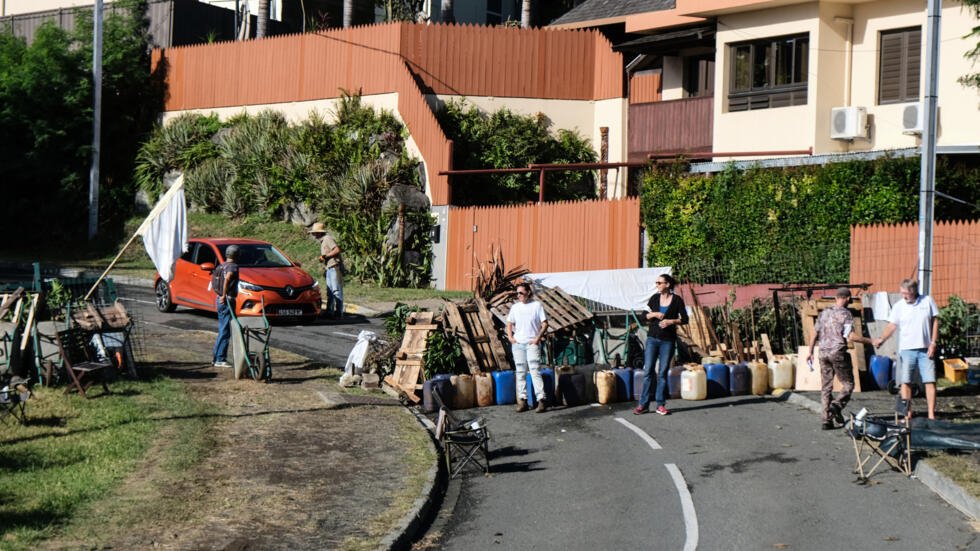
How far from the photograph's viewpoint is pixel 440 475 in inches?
492

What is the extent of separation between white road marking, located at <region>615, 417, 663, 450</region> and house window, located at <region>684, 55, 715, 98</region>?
19.7 metres

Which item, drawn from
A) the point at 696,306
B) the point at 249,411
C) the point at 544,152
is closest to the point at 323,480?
the point at 249,411

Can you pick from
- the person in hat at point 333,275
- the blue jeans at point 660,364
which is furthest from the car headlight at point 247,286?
the blue jeans at point 660,364

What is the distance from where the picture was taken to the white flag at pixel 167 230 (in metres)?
16.3

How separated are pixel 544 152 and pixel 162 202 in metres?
18.6

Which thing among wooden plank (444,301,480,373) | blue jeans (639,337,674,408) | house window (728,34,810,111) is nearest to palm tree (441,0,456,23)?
house window (728,34,810,111)

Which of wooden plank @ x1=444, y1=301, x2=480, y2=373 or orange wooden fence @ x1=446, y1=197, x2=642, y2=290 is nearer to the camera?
wooden plank @ x1=444, y1=301, x2=480, y2=373

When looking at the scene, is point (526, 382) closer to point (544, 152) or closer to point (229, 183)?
point (544, 152)

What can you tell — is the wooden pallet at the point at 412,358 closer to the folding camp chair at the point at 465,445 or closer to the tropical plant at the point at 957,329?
the folding camp chair at the point at 465,445

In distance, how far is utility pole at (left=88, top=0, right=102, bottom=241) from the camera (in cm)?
3488

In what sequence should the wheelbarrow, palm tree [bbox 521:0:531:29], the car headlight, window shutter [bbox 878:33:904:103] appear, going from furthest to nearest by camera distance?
palm tree [bbox 521:0:531:29], window shutter [bbox 878:33:904:103], the car headlight, the wheelbarrow

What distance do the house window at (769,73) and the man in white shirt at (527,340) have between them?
51.8 ft

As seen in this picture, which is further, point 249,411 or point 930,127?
point 930,127

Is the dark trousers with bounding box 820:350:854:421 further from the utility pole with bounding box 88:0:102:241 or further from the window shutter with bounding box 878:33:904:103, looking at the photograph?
the utility pole with bounding box 88:0:102:241
